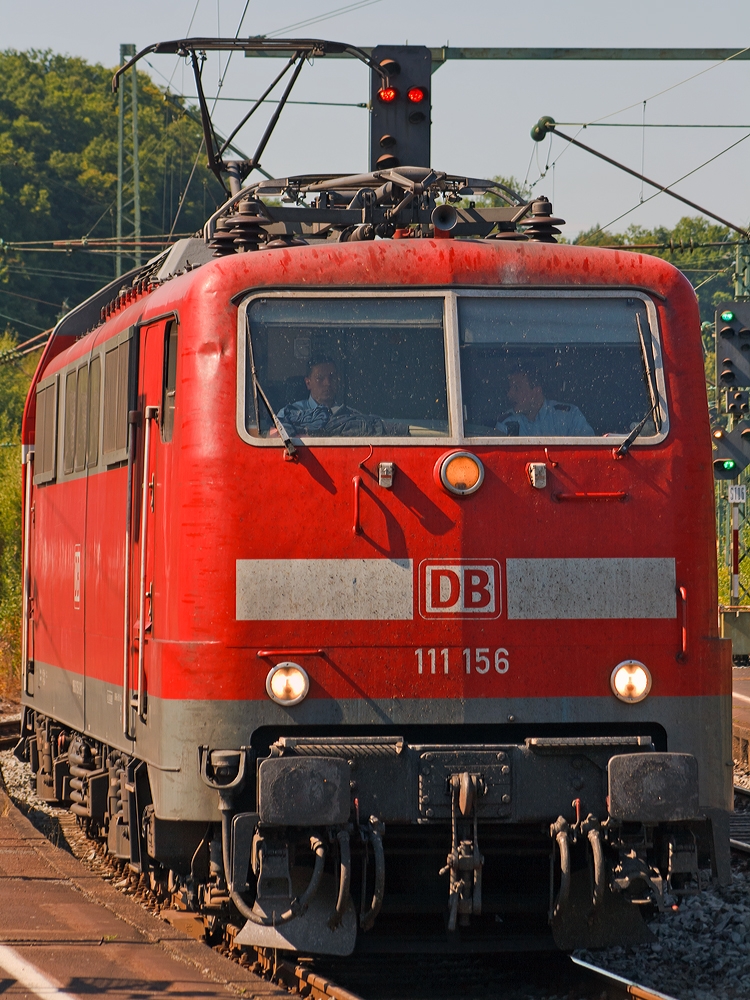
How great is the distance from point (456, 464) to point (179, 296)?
5.39 ft

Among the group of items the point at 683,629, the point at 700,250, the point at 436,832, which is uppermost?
the point at 700,250

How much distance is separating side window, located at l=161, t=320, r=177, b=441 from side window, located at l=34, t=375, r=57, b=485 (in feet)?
12.2

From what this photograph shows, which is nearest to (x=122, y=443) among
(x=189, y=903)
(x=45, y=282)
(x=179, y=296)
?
(x=179, y=296)

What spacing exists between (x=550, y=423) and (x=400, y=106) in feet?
22.6

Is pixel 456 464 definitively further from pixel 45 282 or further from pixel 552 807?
pixel 45 282

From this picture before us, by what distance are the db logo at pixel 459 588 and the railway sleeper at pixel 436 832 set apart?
616 mm

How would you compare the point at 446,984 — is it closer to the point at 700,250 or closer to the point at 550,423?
the point at 550,423

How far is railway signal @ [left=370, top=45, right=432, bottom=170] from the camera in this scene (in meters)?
12.8

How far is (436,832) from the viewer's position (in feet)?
21.8

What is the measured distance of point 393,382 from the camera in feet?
22.3

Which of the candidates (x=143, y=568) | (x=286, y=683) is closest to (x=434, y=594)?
(x=286, y=683)

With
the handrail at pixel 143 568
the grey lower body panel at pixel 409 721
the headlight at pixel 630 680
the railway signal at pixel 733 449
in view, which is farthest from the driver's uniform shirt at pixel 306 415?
the railway signal at pixel 733 449

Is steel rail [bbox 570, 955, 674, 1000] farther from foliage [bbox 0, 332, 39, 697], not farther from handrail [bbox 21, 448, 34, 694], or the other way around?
foliage [bbox 0, 332, 39, 697]

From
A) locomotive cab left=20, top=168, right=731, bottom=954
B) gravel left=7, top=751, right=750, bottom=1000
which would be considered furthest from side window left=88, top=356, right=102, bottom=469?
gravel left=7, top=751, right=750, bottom=1000
